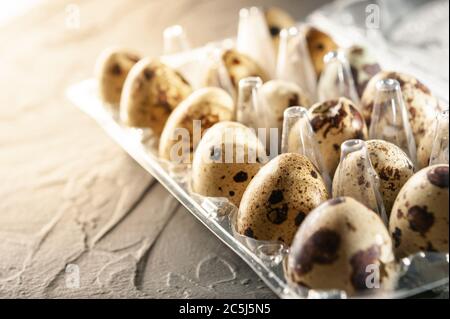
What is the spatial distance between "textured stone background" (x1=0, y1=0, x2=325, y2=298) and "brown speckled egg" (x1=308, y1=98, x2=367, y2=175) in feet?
0.60

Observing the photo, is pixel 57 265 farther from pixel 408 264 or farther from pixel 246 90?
pixel 408 264

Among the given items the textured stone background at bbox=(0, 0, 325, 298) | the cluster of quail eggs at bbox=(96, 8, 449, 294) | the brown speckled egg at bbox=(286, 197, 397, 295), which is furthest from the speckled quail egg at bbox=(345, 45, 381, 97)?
the brown speckled egg at bbox=(286, 197, 397, 295)

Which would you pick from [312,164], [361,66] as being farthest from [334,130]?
[361,66]

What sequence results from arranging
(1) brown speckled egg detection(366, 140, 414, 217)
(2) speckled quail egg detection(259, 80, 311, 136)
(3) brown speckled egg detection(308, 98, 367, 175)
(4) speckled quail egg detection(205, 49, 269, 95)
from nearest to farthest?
(1) brown speckled egg detection(366, 140, 414, 217), (3) brown speckled egg detection(308, 98, 367, 175), (2) speckled quail egg detection(259, 80, 311, 136), (4) speckled quail egg detection(205, 49, 269, 95)

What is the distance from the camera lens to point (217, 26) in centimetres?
188

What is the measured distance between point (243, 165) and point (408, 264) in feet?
0.85

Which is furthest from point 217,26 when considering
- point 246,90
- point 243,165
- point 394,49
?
point 243,165

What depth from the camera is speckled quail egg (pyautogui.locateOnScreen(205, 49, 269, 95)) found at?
4.43ft

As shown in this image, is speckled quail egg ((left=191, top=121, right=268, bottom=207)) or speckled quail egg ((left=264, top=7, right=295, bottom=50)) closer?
speckled quail egg ((left=191, top=121, right=268, bottom=207))

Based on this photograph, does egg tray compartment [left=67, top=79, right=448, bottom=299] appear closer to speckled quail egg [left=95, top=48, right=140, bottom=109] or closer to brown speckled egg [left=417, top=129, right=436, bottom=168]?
speckled quail egg [left=95, top=48, right=140, bottom=109]

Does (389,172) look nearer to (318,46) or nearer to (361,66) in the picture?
(361,66)

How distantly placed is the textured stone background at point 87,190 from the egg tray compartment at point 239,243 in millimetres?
55

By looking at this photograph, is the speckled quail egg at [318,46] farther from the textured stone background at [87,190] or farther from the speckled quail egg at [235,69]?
the textured stone background at [87,190]
